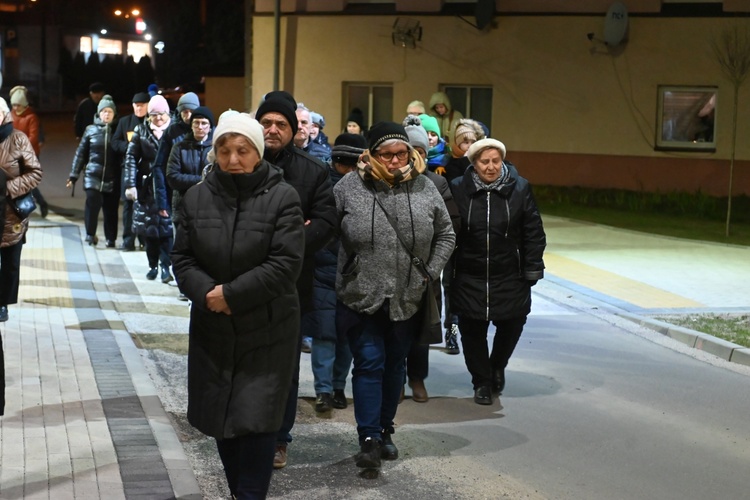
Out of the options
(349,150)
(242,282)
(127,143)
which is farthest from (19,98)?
(242,282)

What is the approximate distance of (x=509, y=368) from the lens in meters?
9.60

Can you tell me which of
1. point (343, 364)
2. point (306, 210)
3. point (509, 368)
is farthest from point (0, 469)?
point (509, 368)

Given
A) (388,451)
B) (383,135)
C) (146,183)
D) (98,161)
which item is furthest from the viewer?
(98,161)

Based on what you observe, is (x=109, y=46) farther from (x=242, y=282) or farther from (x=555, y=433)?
(x=242, y=282)

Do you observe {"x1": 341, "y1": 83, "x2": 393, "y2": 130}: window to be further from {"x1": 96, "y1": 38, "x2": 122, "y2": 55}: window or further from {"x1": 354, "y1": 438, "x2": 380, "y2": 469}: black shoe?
{"x1": 96, "y1": 38, "x2": 122, "y2": 55}: window

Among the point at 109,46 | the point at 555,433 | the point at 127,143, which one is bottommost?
the point at 555,433

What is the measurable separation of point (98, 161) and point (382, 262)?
945cm

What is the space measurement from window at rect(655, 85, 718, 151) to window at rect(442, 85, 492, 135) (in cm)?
367

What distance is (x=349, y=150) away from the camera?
319 inches

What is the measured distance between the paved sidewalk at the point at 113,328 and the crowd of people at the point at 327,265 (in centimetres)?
73

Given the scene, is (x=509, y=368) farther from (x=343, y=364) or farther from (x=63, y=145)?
(x=63, y=145)

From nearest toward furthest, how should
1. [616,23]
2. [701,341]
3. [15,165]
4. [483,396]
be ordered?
[483,396] < [15,165] < [701,341] < [616,23]

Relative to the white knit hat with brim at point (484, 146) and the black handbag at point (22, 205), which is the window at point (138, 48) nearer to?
the black handbag at point (22, 205)

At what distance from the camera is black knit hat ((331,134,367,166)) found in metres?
8.08
